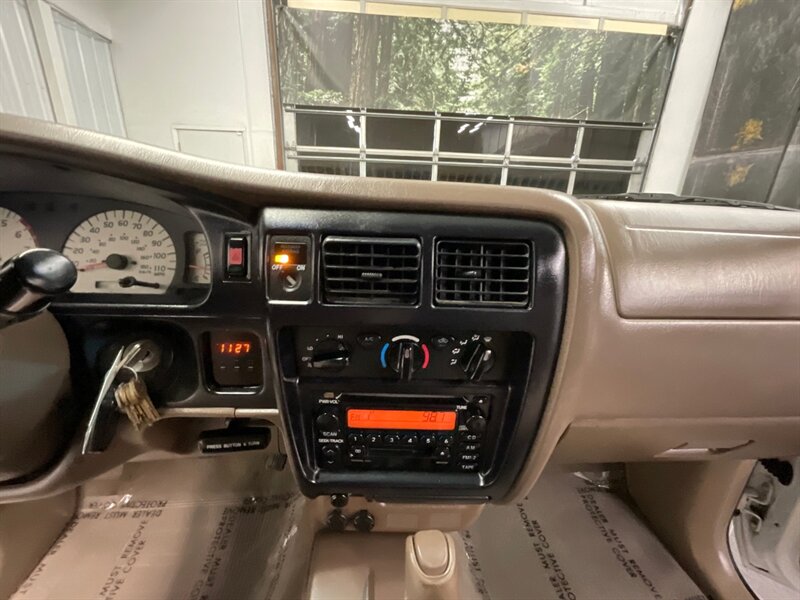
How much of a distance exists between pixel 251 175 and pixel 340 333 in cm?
24

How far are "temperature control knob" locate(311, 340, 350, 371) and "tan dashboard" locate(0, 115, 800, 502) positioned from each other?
0.20 meters

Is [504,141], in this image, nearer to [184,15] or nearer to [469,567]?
[184,15]

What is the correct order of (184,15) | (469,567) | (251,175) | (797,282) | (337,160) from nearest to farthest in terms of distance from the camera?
(251,175) → (797,282) → (469,567) → (184,15) → (337,160)

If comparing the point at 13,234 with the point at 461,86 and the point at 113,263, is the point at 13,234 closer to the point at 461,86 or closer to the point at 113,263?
the point at 113,263

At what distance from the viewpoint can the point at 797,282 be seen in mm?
694

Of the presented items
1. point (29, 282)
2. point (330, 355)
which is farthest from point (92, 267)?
point (330, 355)

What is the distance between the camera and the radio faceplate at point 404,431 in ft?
2.30

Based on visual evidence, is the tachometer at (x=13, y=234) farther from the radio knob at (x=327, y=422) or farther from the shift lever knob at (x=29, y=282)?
the radio knob at (x=327, y=422)

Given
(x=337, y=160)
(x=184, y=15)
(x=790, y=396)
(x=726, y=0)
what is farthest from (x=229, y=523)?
(x=726, y=0)

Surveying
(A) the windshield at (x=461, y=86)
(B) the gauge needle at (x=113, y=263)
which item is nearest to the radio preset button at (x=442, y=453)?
(B) the gauge needle at (x=113, y=263)

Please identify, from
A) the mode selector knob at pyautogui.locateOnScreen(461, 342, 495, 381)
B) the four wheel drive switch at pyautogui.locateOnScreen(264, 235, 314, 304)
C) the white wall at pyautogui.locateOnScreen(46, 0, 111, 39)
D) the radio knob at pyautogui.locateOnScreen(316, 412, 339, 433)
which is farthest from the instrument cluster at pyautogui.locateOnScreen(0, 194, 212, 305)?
the white wall at pyautogui.locateOnScreen(46, 0, 111, 39)

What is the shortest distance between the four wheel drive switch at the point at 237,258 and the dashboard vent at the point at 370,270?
0.36ft

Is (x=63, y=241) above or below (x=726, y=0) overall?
below

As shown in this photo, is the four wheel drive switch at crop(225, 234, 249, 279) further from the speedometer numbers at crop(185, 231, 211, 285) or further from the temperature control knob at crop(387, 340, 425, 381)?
the temperature control knob at crop(387, 340, 425, 381)
